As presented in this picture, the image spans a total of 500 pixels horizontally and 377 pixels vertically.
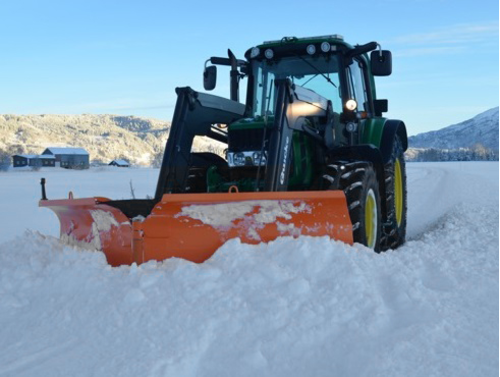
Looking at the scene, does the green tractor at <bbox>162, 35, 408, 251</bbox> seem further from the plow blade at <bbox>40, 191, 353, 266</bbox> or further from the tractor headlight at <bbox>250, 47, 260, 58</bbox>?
the plow blade at <bbox>40, 191, 353, 266</bbox>

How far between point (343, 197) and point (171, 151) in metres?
1.84

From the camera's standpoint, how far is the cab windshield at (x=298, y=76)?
576cm

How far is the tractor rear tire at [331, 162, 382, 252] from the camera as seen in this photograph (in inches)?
173

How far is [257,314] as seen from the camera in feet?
10.3

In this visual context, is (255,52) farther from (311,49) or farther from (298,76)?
(311,49)

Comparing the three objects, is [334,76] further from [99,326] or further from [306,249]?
[99,326]

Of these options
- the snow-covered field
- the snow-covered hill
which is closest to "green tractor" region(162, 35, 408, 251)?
the snow-covered field

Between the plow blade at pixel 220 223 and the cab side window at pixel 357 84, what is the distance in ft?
6.92

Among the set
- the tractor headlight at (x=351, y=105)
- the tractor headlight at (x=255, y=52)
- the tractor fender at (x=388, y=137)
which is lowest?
the tractor fender at (x=388, y=137)

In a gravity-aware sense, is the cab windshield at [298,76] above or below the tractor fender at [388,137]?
above

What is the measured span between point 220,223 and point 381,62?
8.33ft

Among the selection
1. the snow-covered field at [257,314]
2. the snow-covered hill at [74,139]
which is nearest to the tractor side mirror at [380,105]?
the snow-covered field at [257,314]

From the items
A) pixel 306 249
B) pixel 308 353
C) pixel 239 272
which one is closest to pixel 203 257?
pixel 239 272

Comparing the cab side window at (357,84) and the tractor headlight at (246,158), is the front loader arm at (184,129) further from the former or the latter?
the cab side window at (357,84)
